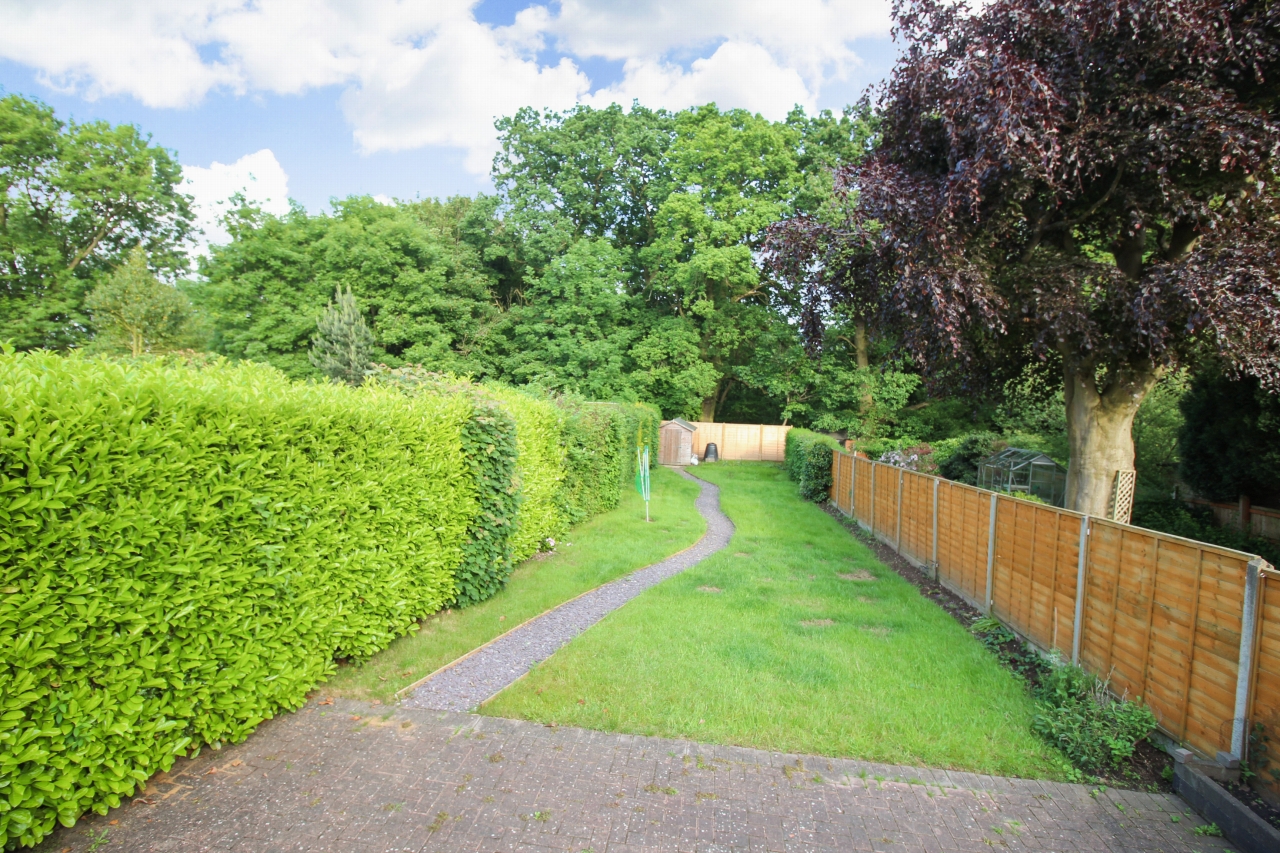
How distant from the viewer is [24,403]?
111 inches

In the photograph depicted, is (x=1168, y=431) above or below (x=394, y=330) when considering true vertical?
below

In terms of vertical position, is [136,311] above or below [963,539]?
above

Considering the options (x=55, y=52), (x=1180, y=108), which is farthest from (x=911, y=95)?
(x=55, y=52)

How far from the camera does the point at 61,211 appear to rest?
31766mm

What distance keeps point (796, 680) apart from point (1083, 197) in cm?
825

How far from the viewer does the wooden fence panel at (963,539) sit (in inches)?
294

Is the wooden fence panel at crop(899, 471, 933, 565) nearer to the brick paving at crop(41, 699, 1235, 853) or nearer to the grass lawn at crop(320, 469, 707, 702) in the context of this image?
the grass lawn at crop(320, 469, 707, 702)

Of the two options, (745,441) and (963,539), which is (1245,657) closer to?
(963,539)

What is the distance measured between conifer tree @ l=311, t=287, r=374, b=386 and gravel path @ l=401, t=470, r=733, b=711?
19.4m

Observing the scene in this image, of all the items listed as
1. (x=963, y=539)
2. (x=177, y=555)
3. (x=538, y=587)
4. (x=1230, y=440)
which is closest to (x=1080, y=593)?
(x=963, y=539)

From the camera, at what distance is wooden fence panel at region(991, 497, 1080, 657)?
17.8ft

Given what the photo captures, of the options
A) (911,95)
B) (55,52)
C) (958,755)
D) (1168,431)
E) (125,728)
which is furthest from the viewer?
(55,52)

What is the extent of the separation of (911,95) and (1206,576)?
7.77m

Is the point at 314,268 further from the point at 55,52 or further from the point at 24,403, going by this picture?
the point at 24,403
